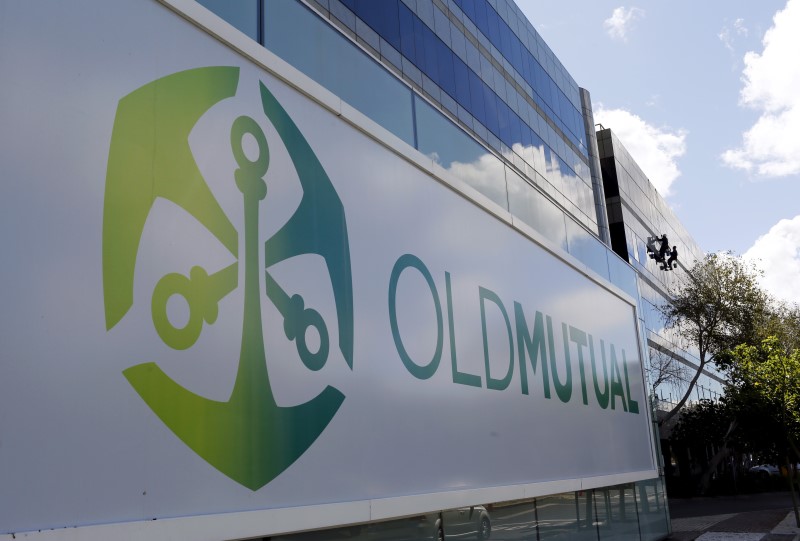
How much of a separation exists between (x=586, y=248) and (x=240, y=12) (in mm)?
8743

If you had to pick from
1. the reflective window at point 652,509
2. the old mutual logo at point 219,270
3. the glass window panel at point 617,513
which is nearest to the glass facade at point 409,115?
the old mutual logo at point 219,270

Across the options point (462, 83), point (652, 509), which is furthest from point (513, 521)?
point (462, 83)

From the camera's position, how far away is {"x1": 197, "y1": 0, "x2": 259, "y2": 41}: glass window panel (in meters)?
5.30

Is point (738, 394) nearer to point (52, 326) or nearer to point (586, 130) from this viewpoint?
point (586, 130)

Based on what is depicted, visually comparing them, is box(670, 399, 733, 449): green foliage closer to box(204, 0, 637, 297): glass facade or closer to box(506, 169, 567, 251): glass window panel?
box(204, 0, 637, 297): glass facade

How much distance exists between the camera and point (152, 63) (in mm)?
4285

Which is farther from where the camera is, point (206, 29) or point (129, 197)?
point (206, 29)

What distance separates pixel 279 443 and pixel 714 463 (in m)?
38.8

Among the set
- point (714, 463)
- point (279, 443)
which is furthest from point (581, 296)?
point (714, 463)

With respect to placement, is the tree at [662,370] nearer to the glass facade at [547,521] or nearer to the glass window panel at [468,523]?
the glass facade at [547,521]

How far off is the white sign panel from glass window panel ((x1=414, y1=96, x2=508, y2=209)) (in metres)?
0.71

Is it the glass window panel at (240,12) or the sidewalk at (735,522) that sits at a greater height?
the glass window panel at (240,12)

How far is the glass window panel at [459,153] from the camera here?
26.6 feet

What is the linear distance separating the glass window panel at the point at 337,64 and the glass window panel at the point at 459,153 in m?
0.30
